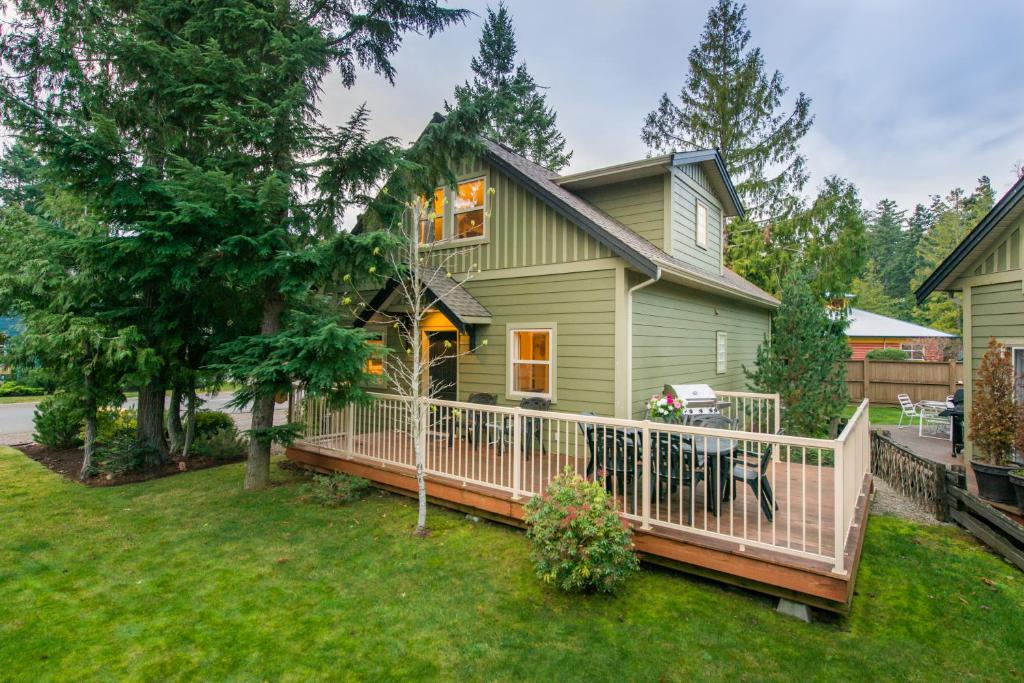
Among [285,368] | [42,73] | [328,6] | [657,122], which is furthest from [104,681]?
[657,122]

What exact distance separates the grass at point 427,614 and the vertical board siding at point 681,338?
341cm

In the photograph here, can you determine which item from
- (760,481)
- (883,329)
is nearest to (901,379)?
(883,329)

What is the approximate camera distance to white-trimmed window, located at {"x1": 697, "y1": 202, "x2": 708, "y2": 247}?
31.2ft

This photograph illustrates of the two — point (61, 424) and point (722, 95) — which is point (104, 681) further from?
point (722, 95)

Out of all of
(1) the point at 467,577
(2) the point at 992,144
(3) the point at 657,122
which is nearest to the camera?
(1) the point at 467,577

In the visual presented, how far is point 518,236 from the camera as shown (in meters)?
8.00

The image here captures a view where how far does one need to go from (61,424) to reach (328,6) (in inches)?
Answer: 394

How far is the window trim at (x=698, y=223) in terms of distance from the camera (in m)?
9.37

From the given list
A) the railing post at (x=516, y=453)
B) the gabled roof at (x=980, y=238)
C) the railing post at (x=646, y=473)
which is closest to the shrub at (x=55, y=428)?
the railing post at (x=516, y=453)

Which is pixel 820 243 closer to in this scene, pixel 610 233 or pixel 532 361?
pixel 610 233

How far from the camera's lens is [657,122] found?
1709cm

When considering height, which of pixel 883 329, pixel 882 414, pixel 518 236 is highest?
pixel 518 236

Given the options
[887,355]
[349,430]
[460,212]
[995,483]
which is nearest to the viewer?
[995,483]

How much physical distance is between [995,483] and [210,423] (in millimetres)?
13093
